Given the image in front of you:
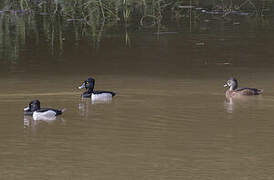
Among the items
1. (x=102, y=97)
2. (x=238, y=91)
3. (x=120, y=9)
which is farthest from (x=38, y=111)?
(x=120, y=9)

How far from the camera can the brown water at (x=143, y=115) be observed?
7.96 m

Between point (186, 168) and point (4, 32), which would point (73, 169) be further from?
point (4, 32)

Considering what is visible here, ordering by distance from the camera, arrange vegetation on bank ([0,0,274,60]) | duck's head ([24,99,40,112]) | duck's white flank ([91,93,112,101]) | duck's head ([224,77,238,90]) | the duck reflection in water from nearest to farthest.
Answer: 1. the duck reflection in water
2. duck's head ([24,99,40,112])
3. duck's white flank ([91,93,112,101])
4. duck's head ([224,77,238,90])
5. vegetation on bank ([0,0,274,60])

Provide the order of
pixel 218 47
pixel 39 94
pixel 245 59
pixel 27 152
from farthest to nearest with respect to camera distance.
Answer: pixel 218 47
pixel 245 59
pixel 39 94
pixel 27 152

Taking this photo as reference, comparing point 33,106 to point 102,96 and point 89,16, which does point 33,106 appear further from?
point 89,16

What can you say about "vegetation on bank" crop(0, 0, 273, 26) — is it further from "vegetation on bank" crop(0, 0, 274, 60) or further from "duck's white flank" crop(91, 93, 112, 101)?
"duck's white flank" crop(91, 93, 112, 101)

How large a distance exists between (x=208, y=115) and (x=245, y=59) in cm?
512

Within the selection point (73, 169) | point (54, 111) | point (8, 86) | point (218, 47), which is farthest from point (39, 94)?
point (218, 47)

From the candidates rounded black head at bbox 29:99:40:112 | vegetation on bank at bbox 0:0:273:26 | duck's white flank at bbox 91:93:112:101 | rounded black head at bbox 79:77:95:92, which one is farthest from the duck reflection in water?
vegetation on bank at bbox 0:0:273:26

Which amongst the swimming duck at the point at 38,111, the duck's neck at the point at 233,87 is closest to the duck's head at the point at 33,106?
the swimming duck at the point at 38,111

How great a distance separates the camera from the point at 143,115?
1042 centimetres

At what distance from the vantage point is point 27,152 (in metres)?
8.54

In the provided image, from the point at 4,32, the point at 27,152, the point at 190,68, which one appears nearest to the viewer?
the point at 27,152

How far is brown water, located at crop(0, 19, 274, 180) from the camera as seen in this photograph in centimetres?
796
